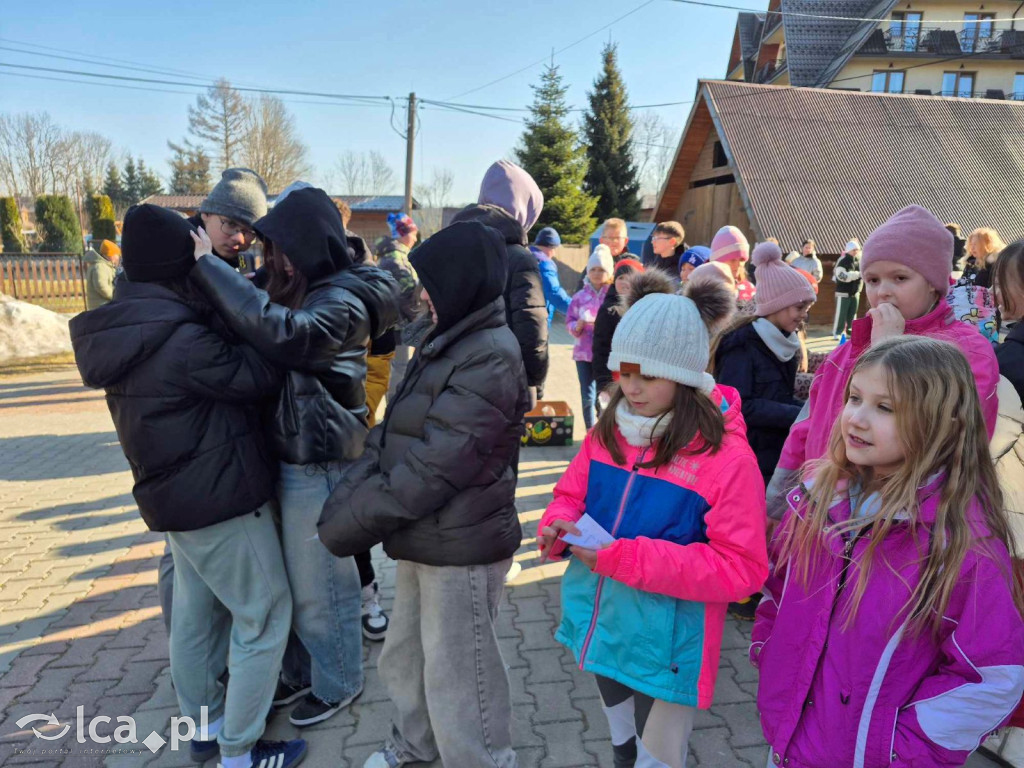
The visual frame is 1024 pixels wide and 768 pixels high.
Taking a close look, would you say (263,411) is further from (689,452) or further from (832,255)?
(832,255)

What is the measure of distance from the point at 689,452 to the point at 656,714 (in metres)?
0.80

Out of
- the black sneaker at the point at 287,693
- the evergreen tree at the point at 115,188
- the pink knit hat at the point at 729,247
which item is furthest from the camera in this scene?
the evergreen tree at the point at 115,188

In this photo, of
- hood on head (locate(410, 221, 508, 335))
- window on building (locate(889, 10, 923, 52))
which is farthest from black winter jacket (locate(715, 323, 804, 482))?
window on building (locate(889, 10, 923, 52))

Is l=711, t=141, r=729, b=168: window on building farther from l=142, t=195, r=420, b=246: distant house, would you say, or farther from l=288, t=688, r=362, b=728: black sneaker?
l=142, t=195, r=420, b=246: distant house

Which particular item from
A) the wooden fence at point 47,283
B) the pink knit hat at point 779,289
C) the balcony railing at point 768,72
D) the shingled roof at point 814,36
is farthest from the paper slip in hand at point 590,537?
the balcony railing at point 768,72

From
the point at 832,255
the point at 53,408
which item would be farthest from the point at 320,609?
the point at 832,255

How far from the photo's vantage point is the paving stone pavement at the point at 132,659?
2.62 meters

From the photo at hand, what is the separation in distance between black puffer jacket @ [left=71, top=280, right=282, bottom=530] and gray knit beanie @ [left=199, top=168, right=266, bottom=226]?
2.08ft

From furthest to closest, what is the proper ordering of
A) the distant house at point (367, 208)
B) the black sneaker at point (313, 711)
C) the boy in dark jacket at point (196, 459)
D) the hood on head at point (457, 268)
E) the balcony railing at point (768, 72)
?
the distant house at point (367, 208) < the balcony railing at point (768, 72) < the black sneaker at point (313, 711) < the boy in dark jacket at point (196, 459) < the hood on head at point (457, 268)

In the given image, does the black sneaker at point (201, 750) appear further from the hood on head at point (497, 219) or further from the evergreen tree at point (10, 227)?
the evergreen tree at point (10, 227)

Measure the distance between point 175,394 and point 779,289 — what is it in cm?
258

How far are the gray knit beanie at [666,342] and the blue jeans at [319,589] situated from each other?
128 centimetres

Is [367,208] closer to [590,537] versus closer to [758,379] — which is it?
[758,379]

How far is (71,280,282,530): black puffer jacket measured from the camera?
2.15m
